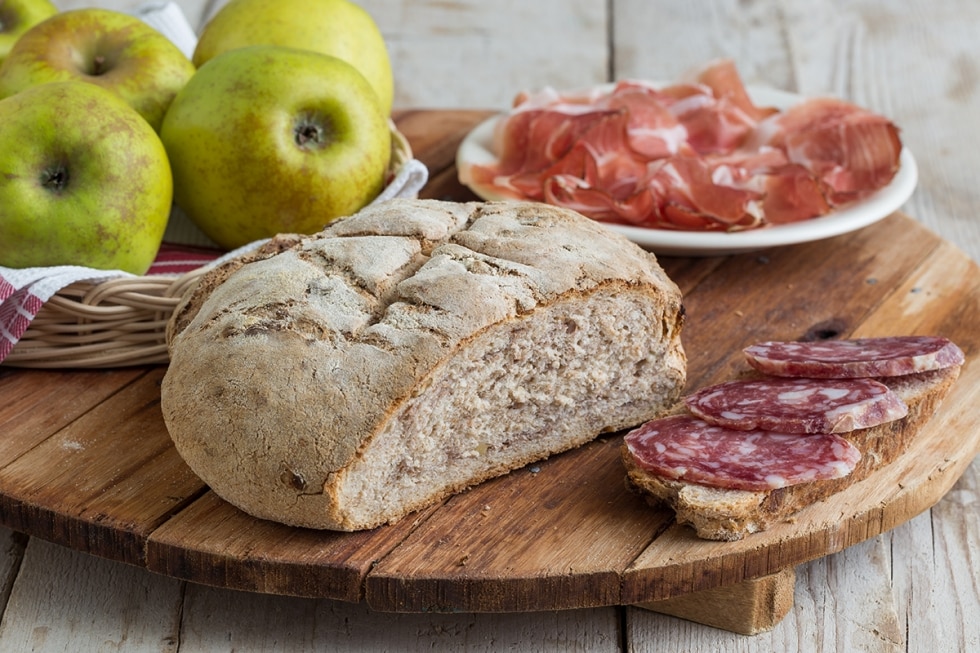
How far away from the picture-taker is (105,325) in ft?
9.17

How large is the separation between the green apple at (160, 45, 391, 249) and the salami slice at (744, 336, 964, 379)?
111 centimetres

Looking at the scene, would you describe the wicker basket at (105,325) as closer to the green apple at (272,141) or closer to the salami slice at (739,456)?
the green apple at (272,141)

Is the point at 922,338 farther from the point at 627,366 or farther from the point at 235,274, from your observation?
the point at 235,274

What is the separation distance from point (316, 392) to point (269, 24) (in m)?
1.57

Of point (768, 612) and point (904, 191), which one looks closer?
point (768, 612)

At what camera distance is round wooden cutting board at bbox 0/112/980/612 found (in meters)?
2.19

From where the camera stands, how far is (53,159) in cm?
279

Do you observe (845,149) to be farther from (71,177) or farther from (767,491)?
(71,177)

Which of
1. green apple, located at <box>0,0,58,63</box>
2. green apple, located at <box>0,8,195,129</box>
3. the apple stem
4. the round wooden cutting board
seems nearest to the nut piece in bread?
the round wooden cutting board

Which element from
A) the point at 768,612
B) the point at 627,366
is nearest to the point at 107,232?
the point at 627,366

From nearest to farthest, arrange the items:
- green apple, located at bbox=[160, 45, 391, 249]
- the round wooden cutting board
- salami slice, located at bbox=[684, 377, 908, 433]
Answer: the round wooden cutting board < salami slice, located at bbox=[684, 377, 908, 433] < green apple, located at bbox=[160, 45, 391, 249]

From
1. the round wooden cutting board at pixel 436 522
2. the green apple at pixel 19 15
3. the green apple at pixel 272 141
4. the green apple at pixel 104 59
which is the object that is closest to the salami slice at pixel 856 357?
the round wooden cutting board at pixel 436 522

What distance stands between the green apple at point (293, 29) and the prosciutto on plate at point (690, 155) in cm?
46

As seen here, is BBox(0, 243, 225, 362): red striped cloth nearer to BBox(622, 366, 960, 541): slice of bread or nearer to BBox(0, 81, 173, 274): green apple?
BBox(0, 81, 173, 274): green apple
